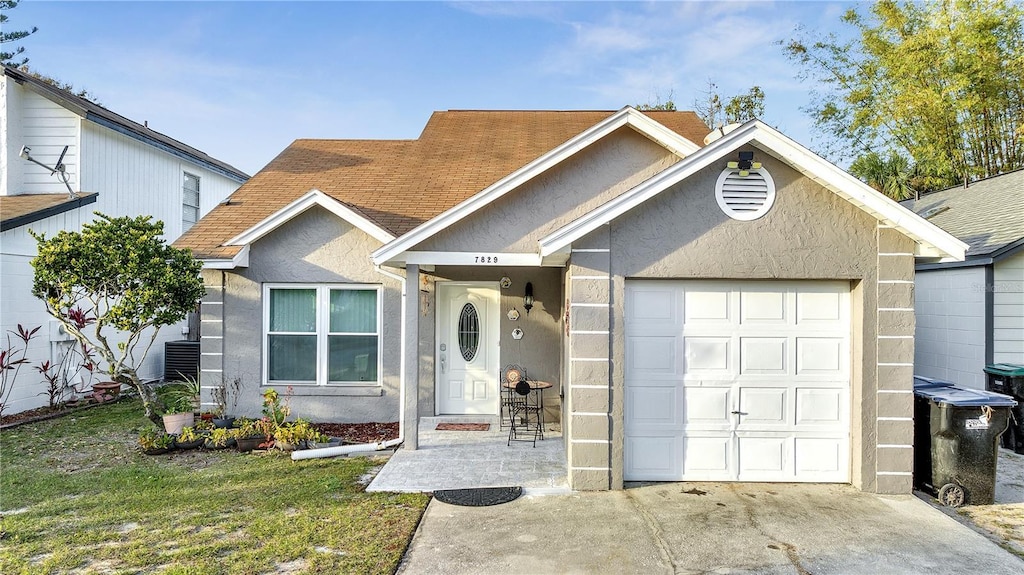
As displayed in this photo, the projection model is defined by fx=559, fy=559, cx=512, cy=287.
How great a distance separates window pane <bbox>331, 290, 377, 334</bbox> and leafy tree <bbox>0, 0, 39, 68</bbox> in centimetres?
1930

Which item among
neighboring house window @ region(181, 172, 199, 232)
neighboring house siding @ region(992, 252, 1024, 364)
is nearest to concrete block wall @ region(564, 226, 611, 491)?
neighboring house siding @ region(992, 252, 1024, 364)

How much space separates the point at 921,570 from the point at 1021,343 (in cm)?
638

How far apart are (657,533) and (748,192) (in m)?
3.72

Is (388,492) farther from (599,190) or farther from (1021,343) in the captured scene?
(1021,343)

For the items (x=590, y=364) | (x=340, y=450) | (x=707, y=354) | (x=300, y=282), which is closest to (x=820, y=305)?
(x=707, y=354)

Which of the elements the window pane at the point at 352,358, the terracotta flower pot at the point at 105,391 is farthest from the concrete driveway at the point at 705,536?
the terracotta flower pot at the point at 105,391

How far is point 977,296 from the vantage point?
920cm

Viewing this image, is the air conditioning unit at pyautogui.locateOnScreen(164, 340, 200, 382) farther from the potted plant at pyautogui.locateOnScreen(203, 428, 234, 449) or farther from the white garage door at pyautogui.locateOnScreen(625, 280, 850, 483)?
the white garage door at pyautogui.locateOnScreen(625, 280, 850, 483)

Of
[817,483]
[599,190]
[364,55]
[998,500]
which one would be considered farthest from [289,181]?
[998,500]

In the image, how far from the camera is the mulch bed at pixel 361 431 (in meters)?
Result: 8.44

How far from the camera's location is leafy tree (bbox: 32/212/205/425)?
25.1 ft

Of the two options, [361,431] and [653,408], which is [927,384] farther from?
[361,431]

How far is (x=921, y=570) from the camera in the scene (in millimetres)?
4461

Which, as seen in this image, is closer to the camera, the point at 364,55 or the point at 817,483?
the point at 817,483
